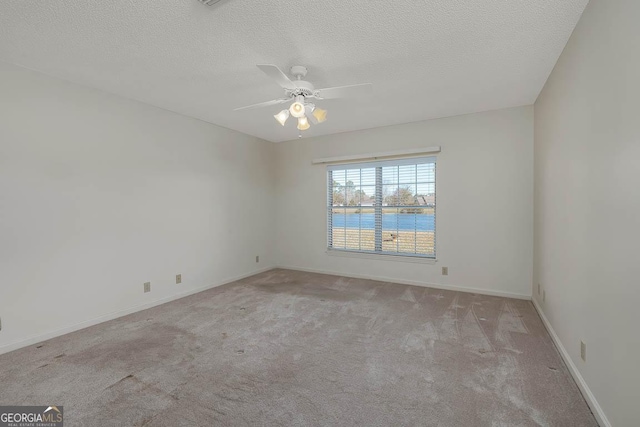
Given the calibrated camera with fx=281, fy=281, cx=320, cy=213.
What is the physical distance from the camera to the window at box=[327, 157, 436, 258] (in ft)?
14.4

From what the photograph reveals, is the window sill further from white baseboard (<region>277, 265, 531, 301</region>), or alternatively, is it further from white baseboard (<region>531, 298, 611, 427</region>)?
white baseboard (<region>531, 298, 611, 427</region>)

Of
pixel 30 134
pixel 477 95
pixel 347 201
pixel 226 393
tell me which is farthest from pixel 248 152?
pixel 226 393

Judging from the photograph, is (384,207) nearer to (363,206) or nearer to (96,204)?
(363,206)

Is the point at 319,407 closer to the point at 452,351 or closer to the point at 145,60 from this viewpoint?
the point at 452,351

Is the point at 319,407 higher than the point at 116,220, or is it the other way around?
the point at 116,220

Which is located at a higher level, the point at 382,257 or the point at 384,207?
the point at 384,207

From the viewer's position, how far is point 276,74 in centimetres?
211

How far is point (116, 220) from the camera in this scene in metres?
3.25

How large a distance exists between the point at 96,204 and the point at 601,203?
4.35m

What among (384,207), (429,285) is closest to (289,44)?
(384,207)

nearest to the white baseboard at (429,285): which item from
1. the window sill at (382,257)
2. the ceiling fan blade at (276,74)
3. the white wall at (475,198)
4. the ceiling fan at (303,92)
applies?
the white wall at (475,198)

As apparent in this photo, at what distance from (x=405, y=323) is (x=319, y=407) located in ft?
5.16

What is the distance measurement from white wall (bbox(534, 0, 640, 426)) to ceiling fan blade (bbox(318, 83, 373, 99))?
1425 millimetres

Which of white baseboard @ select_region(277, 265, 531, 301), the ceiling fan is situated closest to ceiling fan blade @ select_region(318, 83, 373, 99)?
the ceiling fan
